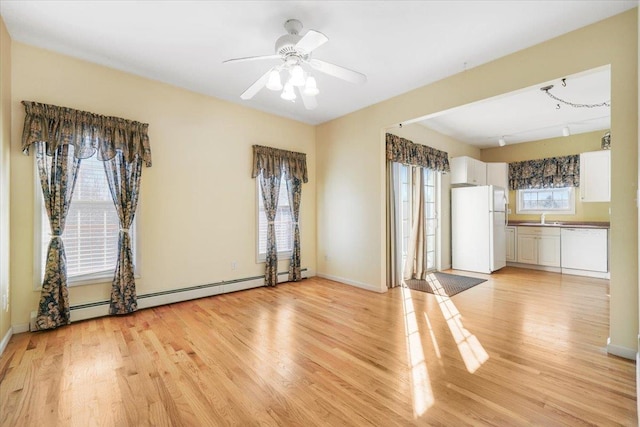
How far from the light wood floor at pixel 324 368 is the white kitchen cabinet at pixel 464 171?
9.53 ft

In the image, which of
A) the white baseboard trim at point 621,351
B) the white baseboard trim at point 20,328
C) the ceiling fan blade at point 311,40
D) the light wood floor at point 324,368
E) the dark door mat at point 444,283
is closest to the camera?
the light wood floor at point 324,368

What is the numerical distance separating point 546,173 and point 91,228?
25.5 ft

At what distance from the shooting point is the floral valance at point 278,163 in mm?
4406

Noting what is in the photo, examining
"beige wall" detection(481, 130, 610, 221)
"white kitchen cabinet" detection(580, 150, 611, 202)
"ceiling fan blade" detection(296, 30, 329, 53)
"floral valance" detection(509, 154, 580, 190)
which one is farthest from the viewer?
"floral valance" detection(509, 154, 580, 190)

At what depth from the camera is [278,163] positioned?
4.63 meters

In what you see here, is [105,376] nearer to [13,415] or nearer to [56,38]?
[13,415]

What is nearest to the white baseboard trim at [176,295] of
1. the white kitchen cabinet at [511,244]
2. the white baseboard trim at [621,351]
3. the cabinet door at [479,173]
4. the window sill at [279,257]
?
the window sill at [279,257]

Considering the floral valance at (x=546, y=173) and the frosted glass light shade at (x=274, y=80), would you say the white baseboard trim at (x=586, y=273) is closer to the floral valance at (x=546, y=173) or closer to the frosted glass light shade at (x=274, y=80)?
the floral valance at (x=546, y=173)

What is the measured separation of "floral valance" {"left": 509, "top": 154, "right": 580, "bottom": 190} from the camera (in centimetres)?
575

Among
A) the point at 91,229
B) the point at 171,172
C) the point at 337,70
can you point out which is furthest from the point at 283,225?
the point at 337,70

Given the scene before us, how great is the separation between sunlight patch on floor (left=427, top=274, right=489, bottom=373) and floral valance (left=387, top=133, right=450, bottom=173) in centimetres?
217

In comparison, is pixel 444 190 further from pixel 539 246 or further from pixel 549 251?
pixel 549 251

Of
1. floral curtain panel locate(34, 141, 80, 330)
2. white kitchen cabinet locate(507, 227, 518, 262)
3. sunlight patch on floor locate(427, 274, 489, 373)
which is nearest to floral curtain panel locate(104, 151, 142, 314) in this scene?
floral curtain panel locate(34, 141, 80, 330)

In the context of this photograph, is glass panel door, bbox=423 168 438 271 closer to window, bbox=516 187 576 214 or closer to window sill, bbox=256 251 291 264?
window, bbox=516 187 576 214
